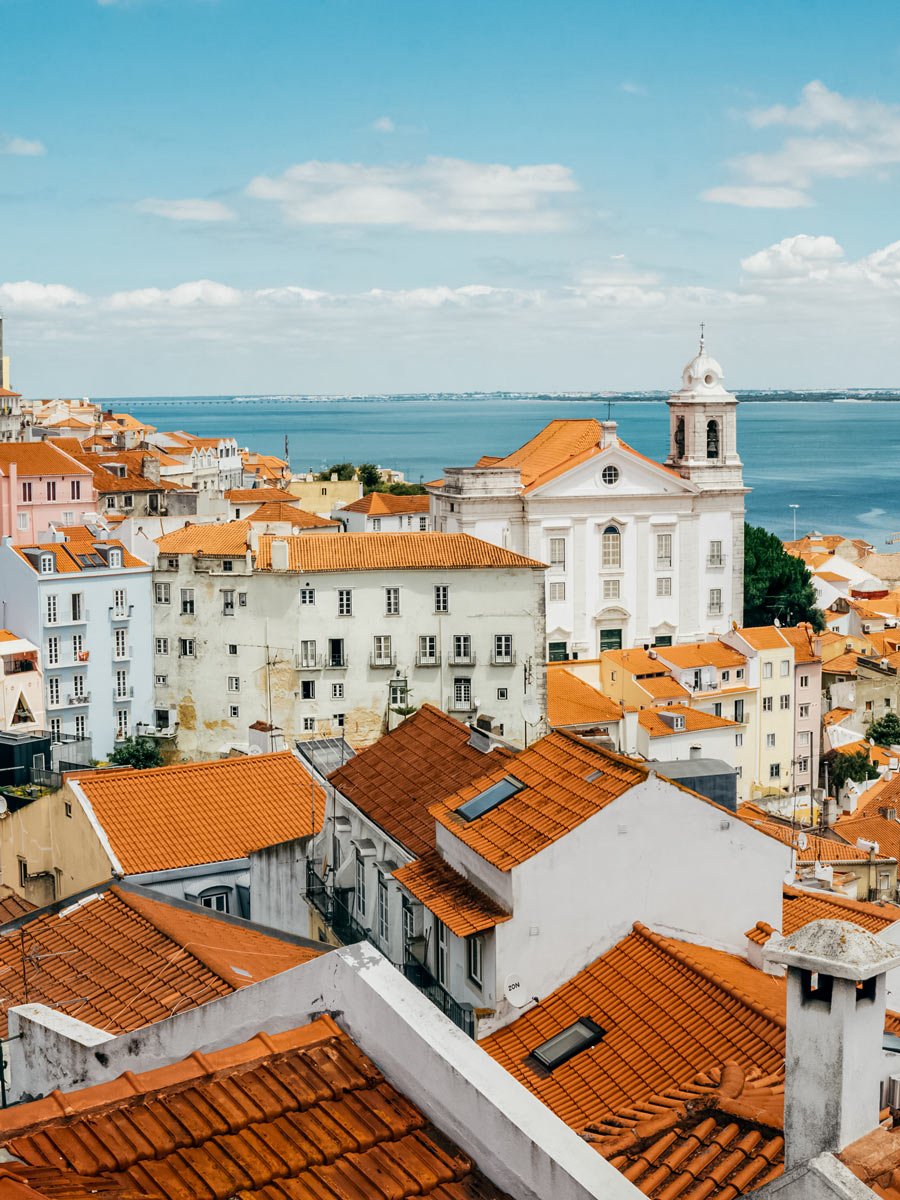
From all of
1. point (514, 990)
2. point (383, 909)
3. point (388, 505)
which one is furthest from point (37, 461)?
point (514, 990)

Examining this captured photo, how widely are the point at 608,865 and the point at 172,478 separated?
2648 inches

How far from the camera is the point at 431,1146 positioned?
3965 mm

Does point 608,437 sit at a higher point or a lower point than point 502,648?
higher

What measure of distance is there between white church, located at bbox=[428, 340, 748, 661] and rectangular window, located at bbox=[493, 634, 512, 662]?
1294cm

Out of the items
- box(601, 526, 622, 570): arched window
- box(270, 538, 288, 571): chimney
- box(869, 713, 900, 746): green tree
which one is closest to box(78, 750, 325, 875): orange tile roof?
box(270, 538, 288, 571): chimney

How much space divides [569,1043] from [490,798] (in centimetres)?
222

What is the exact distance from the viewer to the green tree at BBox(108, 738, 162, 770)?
112 feet

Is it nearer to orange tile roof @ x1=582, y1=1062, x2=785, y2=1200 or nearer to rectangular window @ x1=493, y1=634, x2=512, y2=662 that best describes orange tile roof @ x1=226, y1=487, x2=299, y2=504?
rectangular window @ x1=493, y1=634, x2=512, y2=662

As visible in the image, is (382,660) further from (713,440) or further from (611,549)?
(713,440)

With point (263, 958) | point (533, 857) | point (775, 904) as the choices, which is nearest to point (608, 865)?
point (533, 857)

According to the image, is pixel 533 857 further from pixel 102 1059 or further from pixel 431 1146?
pixel 431 1146

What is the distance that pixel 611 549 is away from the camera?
50125 mm

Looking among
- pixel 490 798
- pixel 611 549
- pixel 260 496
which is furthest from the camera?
pixel 260 496

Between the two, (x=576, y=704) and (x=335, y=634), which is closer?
(x=335, y=634)
